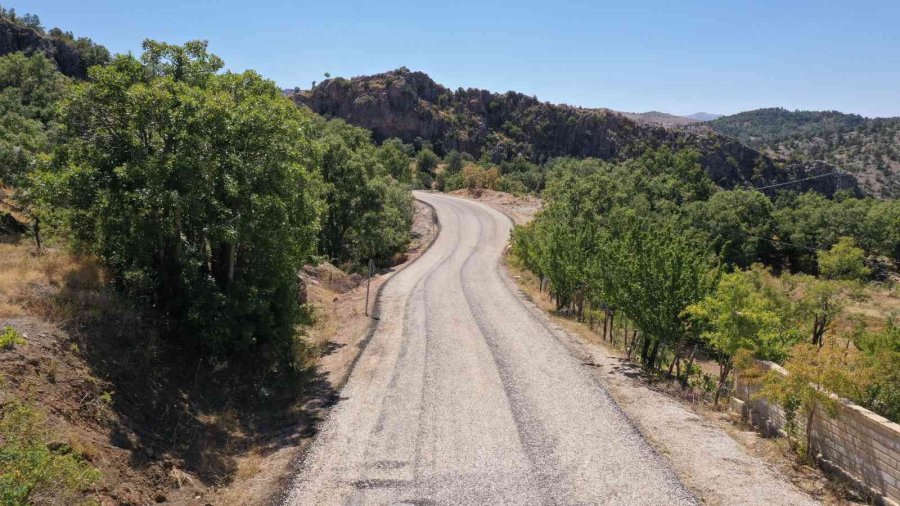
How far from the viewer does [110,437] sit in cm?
1079

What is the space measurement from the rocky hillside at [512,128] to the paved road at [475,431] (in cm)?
13365

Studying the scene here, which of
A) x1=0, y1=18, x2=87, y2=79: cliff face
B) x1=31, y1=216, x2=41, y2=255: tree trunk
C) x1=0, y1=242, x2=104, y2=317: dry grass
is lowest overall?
x1=0, y1=242, x2=104, y2=317: dry grass

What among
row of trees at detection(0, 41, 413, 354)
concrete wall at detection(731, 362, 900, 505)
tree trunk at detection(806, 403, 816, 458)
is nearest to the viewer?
concrete wall at detection(731, 362, 900, 505)

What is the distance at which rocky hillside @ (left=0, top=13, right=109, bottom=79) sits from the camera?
93500 mm

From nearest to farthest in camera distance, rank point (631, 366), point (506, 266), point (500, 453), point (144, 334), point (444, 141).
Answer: point (500, 453) → point (144, 334) → point (631, 366) → point (506, 266) → point (444, 141)

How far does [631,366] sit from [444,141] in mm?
138017

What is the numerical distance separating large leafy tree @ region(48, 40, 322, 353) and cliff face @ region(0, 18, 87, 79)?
10156cm

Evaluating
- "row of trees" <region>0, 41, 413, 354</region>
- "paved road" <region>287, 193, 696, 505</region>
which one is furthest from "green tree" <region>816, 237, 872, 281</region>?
"row of trees" <region>0, 41, 413, 354</region>

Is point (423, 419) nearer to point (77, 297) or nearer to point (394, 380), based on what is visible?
point (394, 380)

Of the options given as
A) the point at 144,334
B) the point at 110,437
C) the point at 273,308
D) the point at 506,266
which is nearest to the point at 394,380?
the point at 273,308

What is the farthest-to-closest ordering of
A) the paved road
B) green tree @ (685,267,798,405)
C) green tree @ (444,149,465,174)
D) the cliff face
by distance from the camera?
green tree @ (444,149,465,174) < the cliff face < green tree @ (685,267,798,405) < the paved road

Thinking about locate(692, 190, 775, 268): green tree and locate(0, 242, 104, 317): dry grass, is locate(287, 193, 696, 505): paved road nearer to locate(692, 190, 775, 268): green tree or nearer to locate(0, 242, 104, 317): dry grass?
locate(0, 242, 104, 317): dry grass

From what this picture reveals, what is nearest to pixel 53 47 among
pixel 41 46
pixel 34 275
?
pixel 41 46

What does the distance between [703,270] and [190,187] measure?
17.1 m
